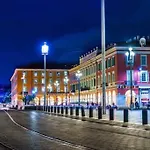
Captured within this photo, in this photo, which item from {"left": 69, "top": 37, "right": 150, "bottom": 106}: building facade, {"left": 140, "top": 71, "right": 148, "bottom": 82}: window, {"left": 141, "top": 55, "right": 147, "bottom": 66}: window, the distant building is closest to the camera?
{"left": 69, "top": 37, "right": 150, "bottom": 106}: building facade

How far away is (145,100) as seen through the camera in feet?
289

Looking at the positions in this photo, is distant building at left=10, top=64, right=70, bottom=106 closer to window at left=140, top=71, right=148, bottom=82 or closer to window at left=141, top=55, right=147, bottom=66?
window at left=141, top=55, right=147, bottom=66

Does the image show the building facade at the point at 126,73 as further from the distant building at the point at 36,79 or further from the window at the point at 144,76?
the distant building at the point at 36,79

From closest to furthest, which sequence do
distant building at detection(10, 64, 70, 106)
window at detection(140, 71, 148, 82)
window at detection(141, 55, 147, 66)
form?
window at detection(140, 71, 148, 82) < window at detection(141, 55, 147, 66) < distant building at detection(10, 64, 70, 106)

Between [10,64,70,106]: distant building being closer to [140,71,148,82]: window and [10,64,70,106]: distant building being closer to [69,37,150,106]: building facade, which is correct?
[69,37,150,106]: building facade

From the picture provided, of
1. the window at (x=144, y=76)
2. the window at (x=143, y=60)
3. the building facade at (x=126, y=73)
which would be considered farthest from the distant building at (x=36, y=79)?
the window at (x=144, y=76)

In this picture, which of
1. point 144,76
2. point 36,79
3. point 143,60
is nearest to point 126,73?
point 144,76

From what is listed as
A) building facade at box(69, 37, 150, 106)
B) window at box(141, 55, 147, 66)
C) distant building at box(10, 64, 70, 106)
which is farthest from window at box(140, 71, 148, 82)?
distant building at box(10, 64, 70, 106)

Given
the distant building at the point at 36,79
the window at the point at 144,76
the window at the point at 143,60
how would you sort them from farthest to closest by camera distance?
the distant building at the point at 36,79, the window at the point at 143,60, the window at the point at 144,76

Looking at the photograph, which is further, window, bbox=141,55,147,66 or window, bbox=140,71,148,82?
window, bbox=141,55,147,66

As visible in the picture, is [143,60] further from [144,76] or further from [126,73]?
[126,73]

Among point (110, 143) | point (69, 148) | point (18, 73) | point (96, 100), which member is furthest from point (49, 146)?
point (18, 73)

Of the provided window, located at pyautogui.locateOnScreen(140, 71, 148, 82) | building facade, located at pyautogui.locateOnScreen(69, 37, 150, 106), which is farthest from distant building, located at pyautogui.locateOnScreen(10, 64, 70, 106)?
window, located at pyautogui.locateOnScreen(140, 71, 148, 82)

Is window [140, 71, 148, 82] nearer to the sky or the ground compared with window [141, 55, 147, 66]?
nearer to the ground
